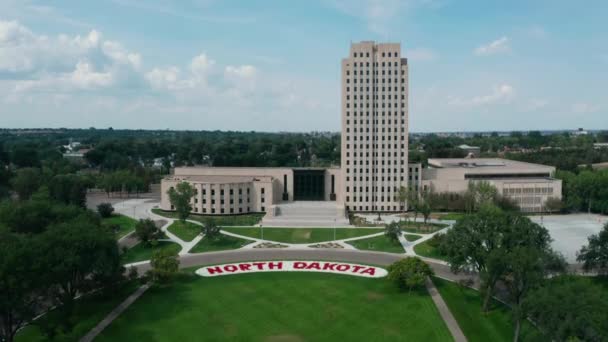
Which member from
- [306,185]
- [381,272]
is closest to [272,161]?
[306,185]

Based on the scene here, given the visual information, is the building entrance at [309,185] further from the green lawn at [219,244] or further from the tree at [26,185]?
the tree at [26,185]

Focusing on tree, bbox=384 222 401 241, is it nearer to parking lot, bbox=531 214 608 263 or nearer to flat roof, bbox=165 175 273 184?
parking lot, bbox=531 214 608 263

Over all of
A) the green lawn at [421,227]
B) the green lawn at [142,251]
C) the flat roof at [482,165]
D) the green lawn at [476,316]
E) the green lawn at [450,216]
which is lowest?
the green lawn at [476,316]

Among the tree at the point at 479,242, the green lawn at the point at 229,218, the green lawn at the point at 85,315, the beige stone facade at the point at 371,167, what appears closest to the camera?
the green lawn at the point at 85,315

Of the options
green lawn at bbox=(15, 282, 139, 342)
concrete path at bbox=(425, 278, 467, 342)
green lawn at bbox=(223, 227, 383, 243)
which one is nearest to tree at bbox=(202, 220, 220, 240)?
green lawn at bbox=(223, 227, 383, 243)

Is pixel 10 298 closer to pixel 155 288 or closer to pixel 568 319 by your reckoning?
pixel 155 288

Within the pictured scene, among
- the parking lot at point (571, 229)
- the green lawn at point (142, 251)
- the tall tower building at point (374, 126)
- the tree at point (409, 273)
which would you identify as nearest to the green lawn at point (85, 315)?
the green lawn at point (142, 251)
